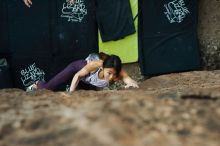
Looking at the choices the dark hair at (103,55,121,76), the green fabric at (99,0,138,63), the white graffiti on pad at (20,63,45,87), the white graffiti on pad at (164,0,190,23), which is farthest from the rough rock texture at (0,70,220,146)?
the white graffiti on pad at (164,0,190,23)

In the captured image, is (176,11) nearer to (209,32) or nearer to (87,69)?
(209,32)

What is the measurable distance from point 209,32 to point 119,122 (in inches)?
289

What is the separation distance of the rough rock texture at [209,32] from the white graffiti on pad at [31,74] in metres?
2.64

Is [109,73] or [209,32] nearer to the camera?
[109,73]

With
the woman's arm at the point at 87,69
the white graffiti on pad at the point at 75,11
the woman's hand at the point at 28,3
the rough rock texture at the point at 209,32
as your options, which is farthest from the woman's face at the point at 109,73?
the rough rock texture at the point at 209,32

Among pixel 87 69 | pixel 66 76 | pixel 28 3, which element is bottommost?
pixel 66 76

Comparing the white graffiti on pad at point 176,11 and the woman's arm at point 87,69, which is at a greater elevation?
the white graffiti on pad at point 176,11

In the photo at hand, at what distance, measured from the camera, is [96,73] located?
7.45 meters

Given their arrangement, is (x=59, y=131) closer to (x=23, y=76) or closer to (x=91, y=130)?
(x=91, y=130)

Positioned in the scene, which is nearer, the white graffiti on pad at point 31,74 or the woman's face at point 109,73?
the woman's face at point 109,73

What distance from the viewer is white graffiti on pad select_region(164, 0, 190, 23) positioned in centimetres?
1011

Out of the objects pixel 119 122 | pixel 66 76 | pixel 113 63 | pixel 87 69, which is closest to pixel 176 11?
pixel 66 76

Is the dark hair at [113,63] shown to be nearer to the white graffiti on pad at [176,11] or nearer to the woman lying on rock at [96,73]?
the woman lying on rock at [96,73]

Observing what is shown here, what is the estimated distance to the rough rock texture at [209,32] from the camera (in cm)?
1035
